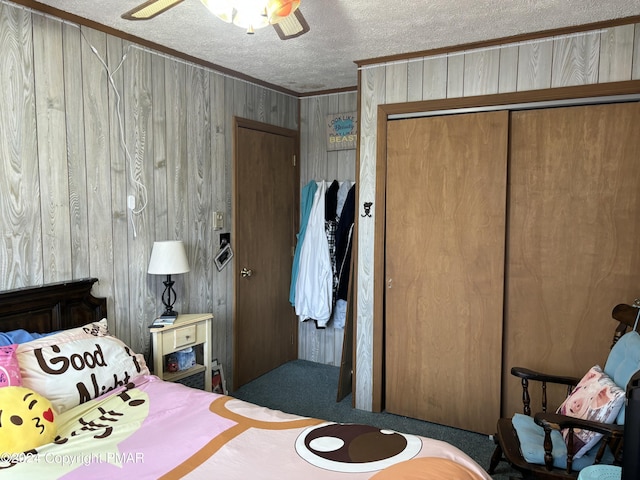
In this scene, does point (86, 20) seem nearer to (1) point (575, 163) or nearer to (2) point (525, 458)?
(1) point (575, 163)

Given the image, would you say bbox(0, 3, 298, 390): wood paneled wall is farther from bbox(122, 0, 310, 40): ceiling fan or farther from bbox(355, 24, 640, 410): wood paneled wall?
bbox(355, 24, 640, 410): wood paneled wall

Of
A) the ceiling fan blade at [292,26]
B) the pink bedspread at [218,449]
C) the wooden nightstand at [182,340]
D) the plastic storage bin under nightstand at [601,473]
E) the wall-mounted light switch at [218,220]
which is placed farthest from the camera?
the wall-mounted light switch at [218,220]

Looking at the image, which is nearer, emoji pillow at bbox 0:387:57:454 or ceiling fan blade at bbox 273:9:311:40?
emoji pillow at bbox 0:387:57:454

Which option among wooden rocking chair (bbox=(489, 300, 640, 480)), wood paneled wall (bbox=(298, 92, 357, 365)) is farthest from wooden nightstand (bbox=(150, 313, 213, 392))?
wooden rocking chair (bbox=(489, 300, 640, 480))

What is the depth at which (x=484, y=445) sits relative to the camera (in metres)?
2.95

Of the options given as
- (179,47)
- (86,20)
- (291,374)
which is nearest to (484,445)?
(291,374)

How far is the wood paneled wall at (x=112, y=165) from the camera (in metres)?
2.30

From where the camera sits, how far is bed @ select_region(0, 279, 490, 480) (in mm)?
1555

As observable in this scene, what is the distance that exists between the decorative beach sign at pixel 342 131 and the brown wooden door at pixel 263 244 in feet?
1.16

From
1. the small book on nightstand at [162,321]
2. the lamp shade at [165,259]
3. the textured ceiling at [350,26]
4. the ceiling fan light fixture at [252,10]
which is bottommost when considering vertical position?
the small book on nightstand at [162,321]

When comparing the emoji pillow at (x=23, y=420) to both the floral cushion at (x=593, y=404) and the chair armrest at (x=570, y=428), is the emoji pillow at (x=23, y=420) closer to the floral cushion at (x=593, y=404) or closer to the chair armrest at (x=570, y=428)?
the chair armrest at (x=570, y=428)

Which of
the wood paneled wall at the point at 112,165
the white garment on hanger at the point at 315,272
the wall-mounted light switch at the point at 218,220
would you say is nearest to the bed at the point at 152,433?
the wood paneled wall at the point at 112,165

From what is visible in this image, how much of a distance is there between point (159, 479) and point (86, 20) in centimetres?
235

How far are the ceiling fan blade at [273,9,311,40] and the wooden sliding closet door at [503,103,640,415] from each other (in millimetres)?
1643
